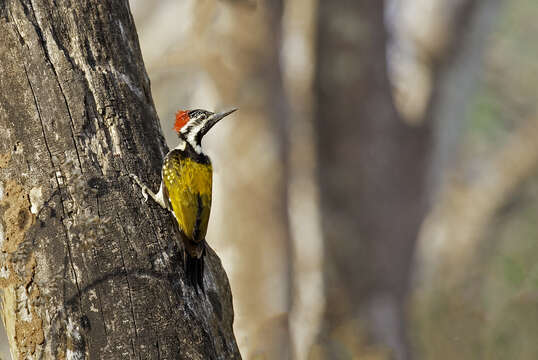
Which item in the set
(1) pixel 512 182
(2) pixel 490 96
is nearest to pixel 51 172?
(1) pixel 512 182

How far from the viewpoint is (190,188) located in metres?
3.20

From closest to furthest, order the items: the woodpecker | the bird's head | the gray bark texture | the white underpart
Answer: the gray bark texture
the white underpart
the woodpecker
the bird's head

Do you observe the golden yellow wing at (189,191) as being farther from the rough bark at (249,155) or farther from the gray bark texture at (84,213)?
the rough bark at (249,155)

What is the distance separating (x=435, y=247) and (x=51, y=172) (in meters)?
5.85

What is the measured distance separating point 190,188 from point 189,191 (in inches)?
0.9

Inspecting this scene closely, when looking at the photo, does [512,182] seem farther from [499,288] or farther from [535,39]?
[535,39]

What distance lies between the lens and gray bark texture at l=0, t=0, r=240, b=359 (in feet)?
8.59

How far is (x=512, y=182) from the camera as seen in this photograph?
7.48 metres

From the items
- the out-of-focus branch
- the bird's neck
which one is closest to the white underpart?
the bird's neck

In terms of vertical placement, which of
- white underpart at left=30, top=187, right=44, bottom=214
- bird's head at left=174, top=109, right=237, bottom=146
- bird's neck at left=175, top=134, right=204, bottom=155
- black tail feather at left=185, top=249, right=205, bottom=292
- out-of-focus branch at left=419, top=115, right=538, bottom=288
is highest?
out-of-focus branch at left=419, top=115, right=538, bottom=288

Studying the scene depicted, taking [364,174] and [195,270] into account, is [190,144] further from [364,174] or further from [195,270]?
[364,174]

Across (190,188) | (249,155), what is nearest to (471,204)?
(249,155)

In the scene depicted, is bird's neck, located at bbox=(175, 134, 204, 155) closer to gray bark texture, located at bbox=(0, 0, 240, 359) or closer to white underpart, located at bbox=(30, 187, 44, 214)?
gray bark texture, located at bbox=(0, 0, 240, 359)

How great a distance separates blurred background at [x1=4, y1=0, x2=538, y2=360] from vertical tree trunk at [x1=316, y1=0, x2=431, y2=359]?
0.01 meters
